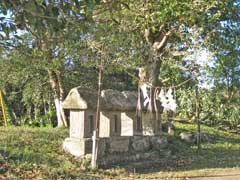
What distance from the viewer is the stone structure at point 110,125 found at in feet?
36.3

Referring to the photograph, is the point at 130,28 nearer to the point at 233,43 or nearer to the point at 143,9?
the point at 143,9

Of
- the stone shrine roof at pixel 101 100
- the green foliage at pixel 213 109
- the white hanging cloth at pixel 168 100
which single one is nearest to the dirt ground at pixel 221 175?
the white hanging cloth at pixel 168 100

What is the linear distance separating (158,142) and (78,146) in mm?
3251

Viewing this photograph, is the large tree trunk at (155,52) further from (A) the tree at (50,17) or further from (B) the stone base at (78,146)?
(A) the tree at (50,17)

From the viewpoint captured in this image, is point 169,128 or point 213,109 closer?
point 169,128

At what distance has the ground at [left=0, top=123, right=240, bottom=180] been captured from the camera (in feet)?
30.1

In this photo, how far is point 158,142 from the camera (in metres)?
13.3

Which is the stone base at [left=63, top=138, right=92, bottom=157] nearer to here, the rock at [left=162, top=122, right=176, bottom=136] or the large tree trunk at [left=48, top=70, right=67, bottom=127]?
the large tree trunk at [left=48, top=70, right=67, bottom=127]

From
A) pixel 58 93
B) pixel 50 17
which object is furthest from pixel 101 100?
pixel 50 17

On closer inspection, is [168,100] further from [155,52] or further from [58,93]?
[58,93]

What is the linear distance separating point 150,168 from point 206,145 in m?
5.72

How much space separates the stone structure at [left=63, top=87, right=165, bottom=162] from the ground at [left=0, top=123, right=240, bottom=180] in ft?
1.68

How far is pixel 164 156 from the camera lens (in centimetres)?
1286

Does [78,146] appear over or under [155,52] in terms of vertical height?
under
